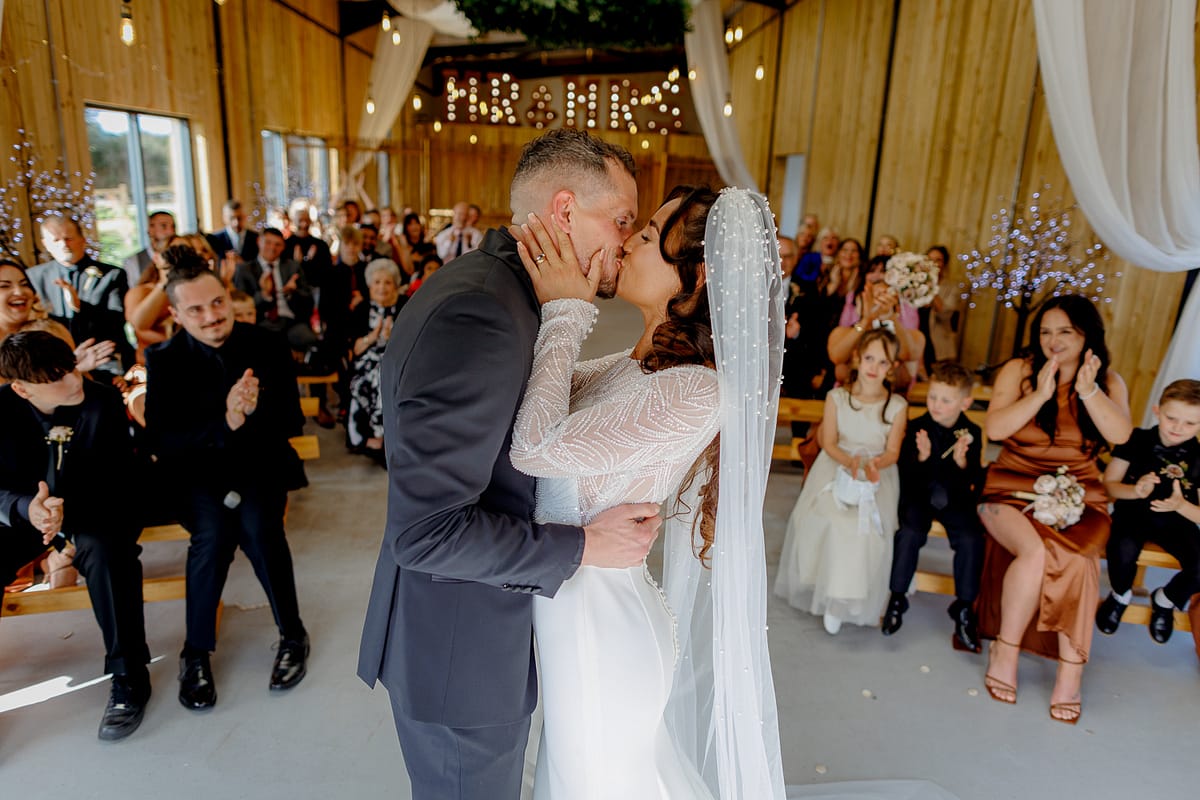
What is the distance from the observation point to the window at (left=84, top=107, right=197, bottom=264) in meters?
7.16

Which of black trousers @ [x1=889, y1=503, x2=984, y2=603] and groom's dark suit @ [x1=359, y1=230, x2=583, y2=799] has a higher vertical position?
groom's dark suit @ [x1=359, y1=230, x2=583, y2=799]

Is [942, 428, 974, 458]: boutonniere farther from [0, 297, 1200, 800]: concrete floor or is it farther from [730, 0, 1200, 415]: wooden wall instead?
[730, 0, 1200, 415]: wooden wall

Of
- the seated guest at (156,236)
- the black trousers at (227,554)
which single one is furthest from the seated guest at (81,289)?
the black trousers at (227,554)

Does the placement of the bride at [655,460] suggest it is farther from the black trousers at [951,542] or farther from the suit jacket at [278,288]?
the suit jacket at [278,288]

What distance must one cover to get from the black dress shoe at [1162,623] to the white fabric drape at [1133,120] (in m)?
1.17

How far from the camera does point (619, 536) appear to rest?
1461 millimetres

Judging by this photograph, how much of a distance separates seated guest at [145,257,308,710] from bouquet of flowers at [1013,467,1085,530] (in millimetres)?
2976

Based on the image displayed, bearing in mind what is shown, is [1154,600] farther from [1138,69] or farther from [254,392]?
[254,392]

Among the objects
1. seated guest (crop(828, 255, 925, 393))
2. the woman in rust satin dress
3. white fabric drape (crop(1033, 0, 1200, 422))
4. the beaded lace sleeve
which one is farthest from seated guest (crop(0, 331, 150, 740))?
white fabric drape (crop(1033, 0, 1200, 422))

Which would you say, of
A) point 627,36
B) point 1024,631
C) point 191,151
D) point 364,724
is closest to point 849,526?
point 1024,631

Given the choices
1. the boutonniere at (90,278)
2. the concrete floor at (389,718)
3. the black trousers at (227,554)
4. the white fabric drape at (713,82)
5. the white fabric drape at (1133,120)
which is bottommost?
the concrete floor at (389,718)

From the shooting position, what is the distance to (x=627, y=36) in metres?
8.42

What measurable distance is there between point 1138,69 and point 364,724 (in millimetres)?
4206

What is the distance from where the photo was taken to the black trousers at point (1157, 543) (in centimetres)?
310
